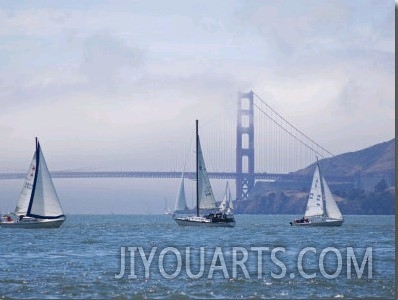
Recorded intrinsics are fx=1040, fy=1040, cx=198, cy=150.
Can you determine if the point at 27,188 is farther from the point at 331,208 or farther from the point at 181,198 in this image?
the point at 181,198

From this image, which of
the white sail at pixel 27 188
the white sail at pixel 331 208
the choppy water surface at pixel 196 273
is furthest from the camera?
the white sail at pixel 331 208

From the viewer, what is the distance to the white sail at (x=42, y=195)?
63969 mm

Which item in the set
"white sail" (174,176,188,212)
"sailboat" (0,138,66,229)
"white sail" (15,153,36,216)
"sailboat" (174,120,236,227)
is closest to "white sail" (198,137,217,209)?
"sailboat" (174,120,236,227)

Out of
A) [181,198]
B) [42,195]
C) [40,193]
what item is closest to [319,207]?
[42,195]

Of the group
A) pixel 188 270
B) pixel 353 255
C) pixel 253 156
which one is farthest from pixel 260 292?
pixel 253 156

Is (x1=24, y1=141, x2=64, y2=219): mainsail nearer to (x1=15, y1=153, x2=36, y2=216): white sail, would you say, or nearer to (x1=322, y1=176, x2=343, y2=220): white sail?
(x1=15, y1=153, x2=36, y2=216): white sail

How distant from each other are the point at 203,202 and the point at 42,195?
12.5 meters

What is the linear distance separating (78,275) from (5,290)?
3.96 m

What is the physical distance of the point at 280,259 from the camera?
34.8 metres

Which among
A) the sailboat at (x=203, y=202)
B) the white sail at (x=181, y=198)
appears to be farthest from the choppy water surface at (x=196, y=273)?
the white sail at (x=181, y=198)

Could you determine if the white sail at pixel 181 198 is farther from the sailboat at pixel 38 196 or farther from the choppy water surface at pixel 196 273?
the choppy water surface at pixel 196 273

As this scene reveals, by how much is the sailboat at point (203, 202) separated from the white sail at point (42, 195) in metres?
10.5

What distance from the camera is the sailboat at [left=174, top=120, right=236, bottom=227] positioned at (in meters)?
69.6

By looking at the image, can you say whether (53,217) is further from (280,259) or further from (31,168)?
(280,259)
